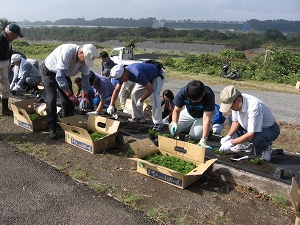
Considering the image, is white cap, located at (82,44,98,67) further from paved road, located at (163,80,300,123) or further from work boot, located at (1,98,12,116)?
paved road, located at (163,80,300,123)

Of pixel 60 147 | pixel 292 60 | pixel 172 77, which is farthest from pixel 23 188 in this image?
pixel 292 60

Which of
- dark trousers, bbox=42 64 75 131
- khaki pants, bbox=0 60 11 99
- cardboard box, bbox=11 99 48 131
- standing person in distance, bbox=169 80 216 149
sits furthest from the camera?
khaki pants, bbox=0 60 11 99

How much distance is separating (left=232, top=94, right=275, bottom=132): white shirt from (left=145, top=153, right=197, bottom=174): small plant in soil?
79cm

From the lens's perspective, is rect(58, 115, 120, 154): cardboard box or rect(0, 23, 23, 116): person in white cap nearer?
rect(58, 115, 120, 154): cardboard box

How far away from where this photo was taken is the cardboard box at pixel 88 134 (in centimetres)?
436

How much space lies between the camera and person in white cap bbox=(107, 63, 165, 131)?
4.61 metres

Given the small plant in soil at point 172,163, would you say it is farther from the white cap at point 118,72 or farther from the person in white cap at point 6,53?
the person in white cap at point 6,53

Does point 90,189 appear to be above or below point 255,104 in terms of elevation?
below

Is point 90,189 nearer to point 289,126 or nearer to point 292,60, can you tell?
point 289,126

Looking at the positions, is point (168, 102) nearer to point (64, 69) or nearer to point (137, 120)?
point (137, 120)

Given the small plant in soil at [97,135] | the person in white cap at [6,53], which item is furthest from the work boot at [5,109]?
the small plant in soil at [97,135]

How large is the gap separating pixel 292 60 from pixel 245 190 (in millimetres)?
14007

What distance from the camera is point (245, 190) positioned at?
337cm

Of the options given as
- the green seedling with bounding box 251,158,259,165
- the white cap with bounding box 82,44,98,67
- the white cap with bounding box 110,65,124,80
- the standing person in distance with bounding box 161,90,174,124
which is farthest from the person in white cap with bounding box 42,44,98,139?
the green seedling with bounding box 251,158,259,165
